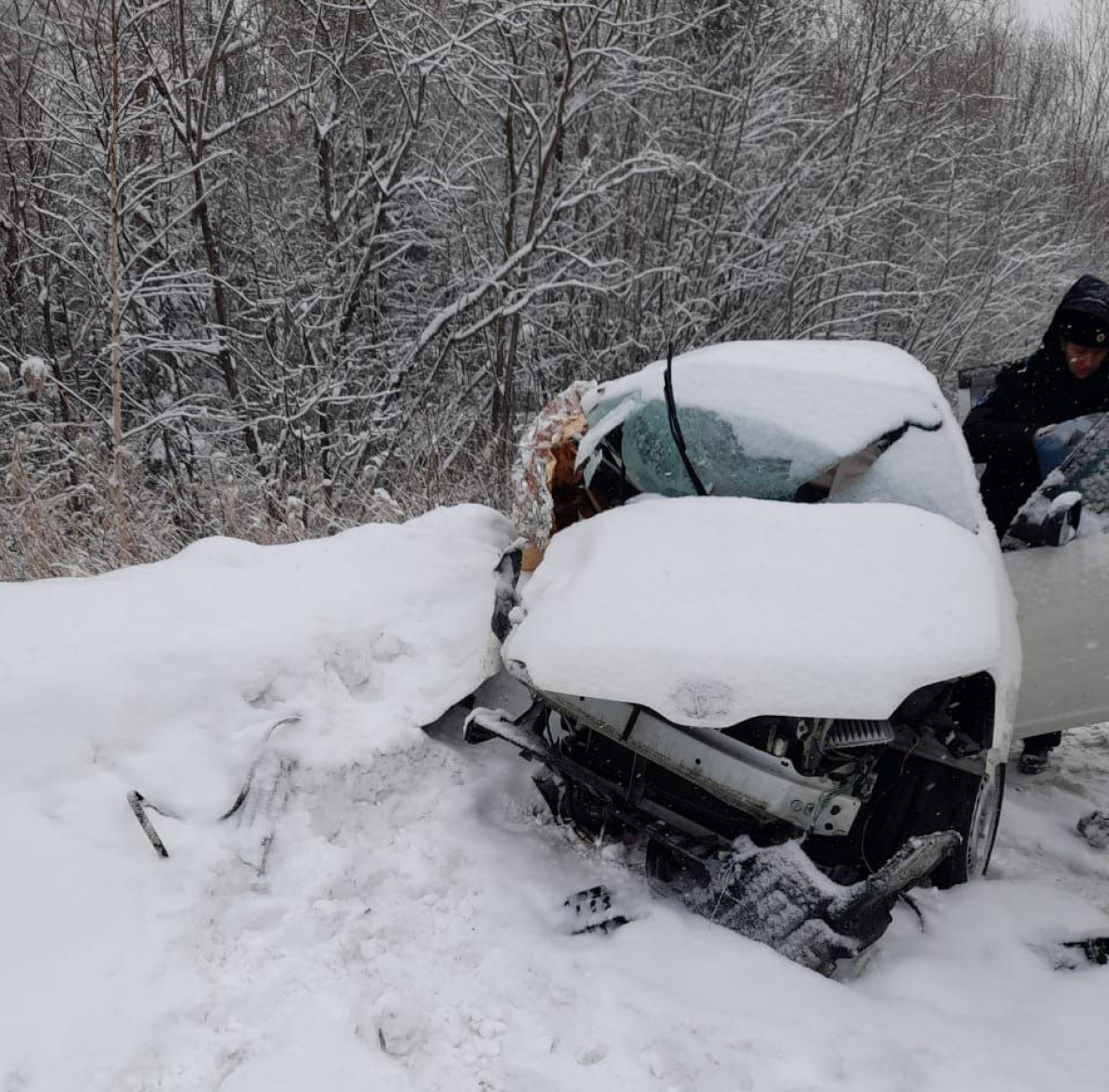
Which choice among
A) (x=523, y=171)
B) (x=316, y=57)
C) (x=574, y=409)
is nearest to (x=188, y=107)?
(x=316, y=57)

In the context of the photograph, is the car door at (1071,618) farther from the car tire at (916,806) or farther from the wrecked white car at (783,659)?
the car tire at (916,806)

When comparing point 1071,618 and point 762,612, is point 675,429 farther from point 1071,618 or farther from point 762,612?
point 1071,618

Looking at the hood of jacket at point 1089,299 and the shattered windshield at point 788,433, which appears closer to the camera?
the shattered windshield at point 788,433

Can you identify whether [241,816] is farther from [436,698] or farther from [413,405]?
[413,405]

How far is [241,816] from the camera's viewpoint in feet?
9.02

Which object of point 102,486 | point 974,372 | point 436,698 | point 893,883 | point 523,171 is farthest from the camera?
point 523,171

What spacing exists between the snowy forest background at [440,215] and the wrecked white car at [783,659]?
13.0ft

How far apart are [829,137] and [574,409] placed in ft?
24.7

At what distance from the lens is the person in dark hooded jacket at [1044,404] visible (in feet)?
12.5

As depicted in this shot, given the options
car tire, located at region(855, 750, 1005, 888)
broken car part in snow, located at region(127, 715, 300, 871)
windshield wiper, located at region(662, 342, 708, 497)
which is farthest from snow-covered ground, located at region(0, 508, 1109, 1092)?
windshield wiper, located at region(662, 342, 708, 497)

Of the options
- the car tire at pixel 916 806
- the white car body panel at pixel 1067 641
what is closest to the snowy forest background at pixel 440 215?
the white car body panel at pixel 1067 641

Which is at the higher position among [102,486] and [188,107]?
[188,107]

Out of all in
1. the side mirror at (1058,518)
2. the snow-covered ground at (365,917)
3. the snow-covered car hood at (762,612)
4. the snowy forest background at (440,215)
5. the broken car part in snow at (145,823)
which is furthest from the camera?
the snowy forest background at (440,215)

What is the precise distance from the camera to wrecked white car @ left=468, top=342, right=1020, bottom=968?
2.36 meters
